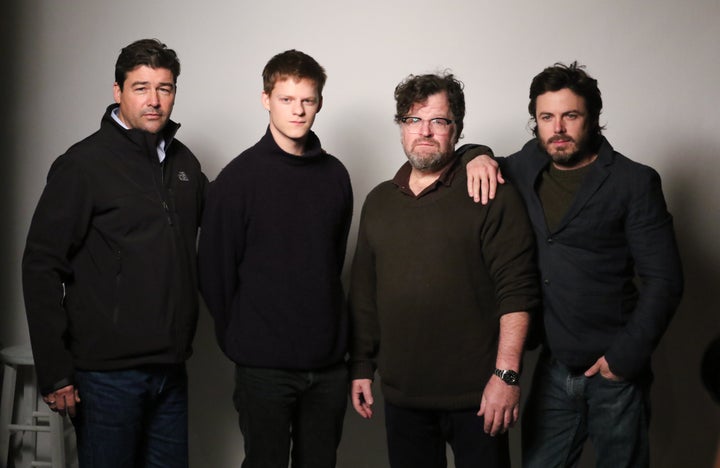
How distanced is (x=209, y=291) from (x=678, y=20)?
2.17 m

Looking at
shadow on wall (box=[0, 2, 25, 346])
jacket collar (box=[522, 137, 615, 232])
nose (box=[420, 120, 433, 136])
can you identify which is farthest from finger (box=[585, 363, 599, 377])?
shadow on wall (box=[0, 2, 25, 346])

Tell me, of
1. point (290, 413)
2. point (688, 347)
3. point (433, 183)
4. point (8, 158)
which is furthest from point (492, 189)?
point (8, 158)

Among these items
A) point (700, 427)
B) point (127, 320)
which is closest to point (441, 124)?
point (127, 320)

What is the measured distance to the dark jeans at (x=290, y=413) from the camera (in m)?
2.08

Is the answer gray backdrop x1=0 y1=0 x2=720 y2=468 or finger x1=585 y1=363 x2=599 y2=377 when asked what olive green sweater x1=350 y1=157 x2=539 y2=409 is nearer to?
finger x1=585 y1=363 x2=599 y2=377

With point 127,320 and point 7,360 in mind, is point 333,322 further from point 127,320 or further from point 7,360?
point 7,360

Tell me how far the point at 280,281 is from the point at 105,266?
1.57 ft

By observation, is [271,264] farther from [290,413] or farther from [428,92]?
[428,92]

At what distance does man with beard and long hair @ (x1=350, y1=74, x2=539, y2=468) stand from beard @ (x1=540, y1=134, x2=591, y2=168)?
18 cm

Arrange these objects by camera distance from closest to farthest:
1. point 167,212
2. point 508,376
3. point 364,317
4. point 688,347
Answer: point 508,376 → point 167,212 → point 364,317 → point 688,347

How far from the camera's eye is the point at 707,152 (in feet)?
9.72

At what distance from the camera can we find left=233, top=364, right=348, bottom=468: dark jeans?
208 cm

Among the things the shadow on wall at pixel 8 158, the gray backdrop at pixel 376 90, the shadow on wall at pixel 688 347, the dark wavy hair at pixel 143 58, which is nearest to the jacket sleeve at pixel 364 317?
the dark wavy hair at pixel 143 58

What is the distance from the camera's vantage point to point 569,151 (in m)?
2.10
